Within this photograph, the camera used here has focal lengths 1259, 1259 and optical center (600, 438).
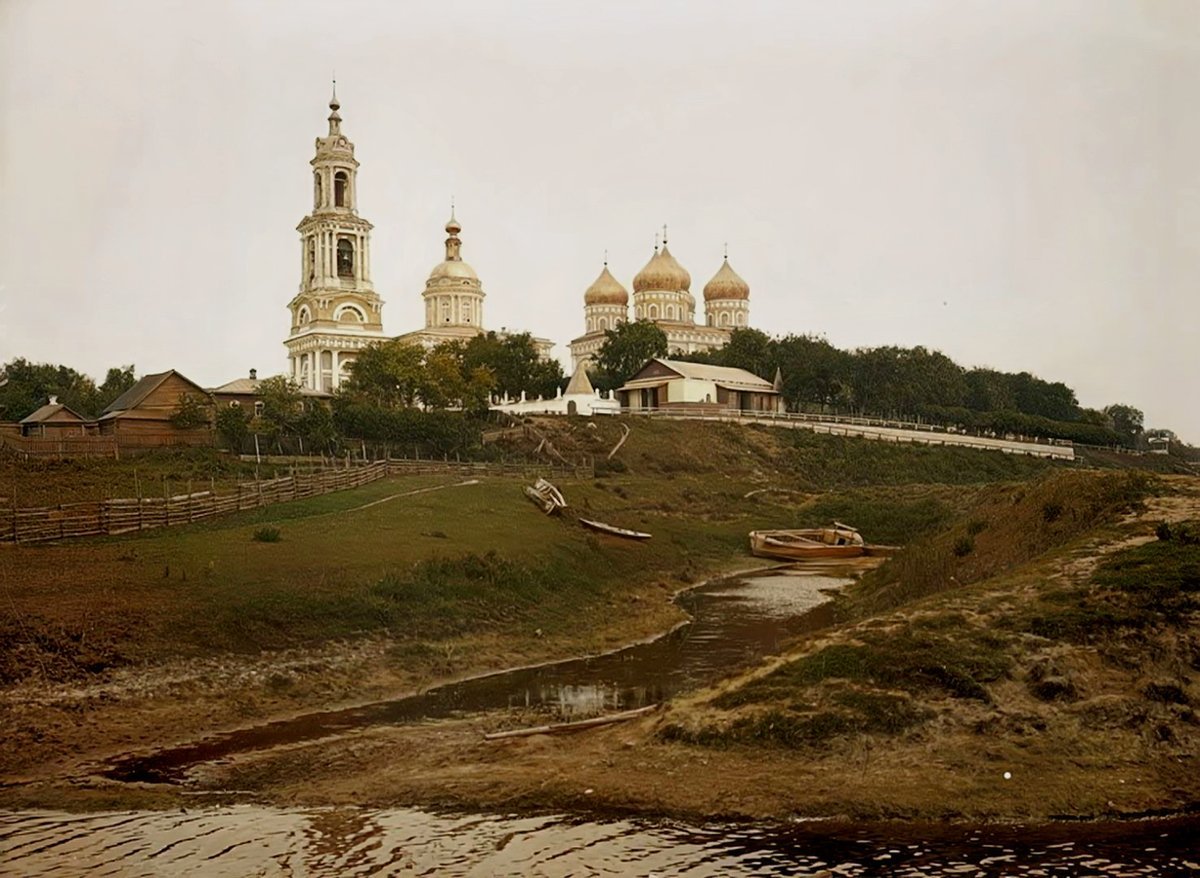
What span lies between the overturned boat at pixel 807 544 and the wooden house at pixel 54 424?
98.6 ft

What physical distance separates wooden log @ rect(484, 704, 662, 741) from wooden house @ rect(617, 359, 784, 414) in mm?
71204

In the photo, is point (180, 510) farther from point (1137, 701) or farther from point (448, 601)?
point (1137, 701)

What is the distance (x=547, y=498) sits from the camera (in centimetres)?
4666

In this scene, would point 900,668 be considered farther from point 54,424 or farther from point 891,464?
point 891,464

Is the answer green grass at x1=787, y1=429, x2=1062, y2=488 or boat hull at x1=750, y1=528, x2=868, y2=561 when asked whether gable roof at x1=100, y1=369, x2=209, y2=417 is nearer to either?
boat hull at x1=750, y1=528, x2=868, y2=561

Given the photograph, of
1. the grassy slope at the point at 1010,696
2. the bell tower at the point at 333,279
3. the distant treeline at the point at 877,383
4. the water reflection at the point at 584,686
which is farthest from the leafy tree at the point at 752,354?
the grassy slope at the point at 1010,696

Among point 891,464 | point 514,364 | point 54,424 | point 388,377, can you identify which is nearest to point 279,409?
point 54,424

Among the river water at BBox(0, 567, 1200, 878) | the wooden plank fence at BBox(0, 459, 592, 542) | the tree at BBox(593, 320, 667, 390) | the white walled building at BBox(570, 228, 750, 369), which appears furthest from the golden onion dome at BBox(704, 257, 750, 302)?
the river water at BBox(0, 567, 1200, 878)

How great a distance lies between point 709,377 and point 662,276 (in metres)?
40.0

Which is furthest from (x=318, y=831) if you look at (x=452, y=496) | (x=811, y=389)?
(x=811, y=389)

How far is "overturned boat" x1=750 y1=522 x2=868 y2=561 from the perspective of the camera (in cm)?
5262

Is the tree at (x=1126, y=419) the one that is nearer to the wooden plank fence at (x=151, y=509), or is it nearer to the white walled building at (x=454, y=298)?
the white walled building at (x=454, y=298)

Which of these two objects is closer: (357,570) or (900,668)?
(900,668)

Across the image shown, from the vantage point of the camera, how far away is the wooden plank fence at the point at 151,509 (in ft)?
103
